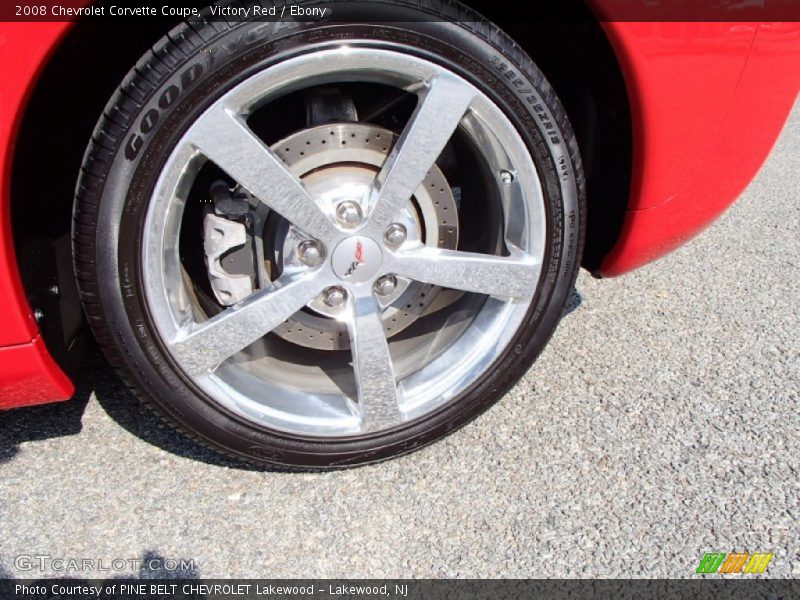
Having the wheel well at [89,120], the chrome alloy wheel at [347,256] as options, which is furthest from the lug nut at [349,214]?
the wheel well at [89,120]

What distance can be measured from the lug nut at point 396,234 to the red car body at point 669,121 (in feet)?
1.73

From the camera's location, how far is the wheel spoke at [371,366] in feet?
5.61

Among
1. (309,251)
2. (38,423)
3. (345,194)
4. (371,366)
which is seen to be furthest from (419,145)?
(38,423)

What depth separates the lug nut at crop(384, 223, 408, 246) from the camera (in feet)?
5.50

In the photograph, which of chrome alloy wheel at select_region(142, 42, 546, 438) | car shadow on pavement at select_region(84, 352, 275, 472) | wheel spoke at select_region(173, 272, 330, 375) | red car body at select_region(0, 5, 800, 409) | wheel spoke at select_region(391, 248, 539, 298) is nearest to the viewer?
red car body at select_region(0, 5, 800, 409)

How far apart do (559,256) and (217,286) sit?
81 cm

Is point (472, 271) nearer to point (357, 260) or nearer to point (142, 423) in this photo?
point (357, 260)

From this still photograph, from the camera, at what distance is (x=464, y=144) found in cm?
183

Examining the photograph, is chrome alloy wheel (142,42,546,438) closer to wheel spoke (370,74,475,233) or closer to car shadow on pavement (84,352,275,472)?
wheel spoke (370,74,475,233)

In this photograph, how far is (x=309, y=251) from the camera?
→ 5.37 feet

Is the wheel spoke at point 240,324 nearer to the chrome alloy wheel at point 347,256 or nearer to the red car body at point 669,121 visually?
the chrome alloy wheel at point 347,256

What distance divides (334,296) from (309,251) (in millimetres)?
134

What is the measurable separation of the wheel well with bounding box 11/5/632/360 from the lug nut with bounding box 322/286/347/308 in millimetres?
599

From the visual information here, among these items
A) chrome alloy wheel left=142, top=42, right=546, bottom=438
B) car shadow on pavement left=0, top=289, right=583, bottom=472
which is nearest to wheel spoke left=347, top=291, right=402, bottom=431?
chrome alloy wheel left=142, top=42, right=546, bottom=438
